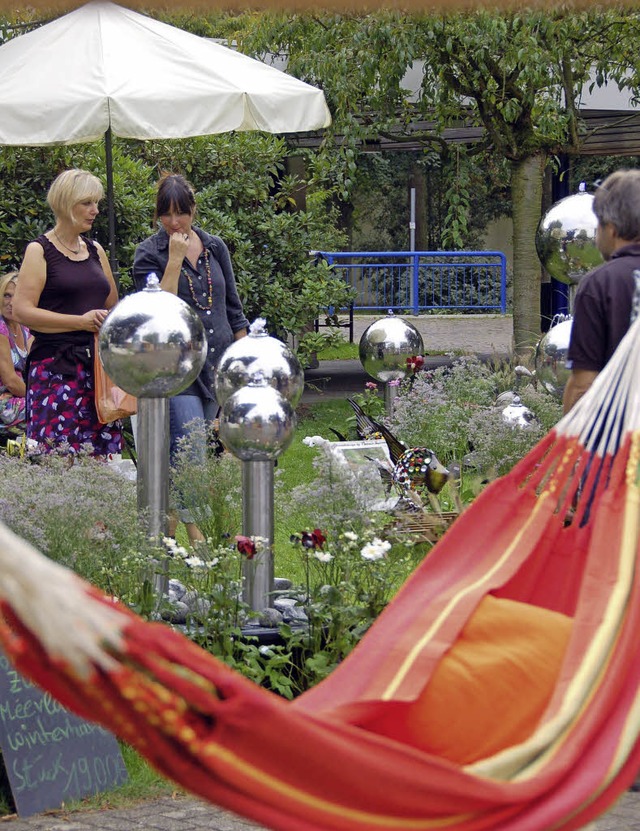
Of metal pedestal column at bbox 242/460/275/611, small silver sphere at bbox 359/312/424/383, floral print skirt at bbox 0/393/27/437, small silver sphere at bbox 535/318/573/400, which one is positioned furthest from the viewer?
small silver sphere at bbox 359/312/424/383

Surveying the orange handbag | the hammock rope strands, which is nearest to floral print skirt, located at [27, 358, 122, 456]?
the orange handbag

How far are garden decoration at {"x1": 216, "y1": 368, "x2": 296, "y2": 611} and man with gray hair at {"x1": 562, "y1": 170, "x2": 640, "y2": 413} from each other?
0.92 meters

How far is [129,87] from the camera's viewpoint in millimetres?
6391

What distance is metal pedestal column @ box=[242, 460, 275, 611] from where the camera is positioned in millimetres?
4336

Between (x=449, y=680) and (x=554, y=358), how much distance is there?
164 inches

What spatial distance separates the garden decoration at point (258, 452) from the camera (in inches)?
166

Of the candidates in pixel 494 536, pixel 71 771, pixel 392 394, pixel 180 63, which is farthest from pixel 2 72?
pixel 494 536

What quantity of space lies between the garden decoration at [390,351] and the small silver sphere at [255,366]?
287 centimetres

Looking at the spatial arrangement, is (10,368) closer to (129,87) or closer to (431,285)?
(129,87)

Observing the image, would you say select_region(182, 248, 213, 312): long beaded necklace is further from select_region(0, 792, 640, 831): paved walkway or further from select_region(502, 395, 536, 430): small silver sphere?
select_region(0, 792, 640, 831): paved walkway

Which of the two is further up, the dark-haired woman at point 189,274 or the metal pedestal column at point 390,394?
the dark-haired woman at point 189,274

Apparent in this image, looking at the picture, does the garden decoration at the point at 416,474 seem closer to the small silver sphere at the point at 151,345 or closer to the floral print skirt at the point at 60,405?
the floral print skirt at the point at 60,405

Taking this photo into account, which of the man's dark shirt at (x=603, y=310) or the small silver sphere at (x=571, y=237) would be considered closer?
the man's dark shirt at (x=603, y=310)

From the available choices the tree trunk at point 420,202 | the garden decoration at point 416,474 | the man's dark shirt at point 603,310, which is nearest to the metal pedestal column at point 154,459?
the man's dark shirt at point 603,310
